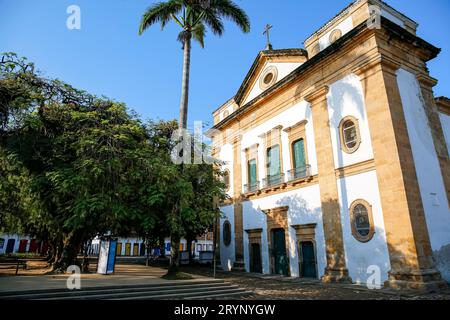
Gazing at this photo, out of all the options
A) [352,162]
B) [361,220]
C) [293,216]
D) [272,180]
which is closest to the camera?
[361,220]

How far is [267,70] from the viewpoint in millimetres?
20234

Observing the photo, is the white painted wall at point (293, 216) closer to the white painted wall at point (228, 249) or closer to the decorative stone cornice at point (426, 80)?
the white painted wall at point (228, 249)

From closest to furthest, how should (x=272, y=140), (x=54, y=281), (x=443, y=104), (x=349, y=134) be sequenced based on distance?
1. (x=54, y=281)
2. (x=349, y=134)
3. (x=443, y=104)
4. (x=272, y=140)

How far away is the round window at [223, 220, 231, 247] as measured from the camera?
21266 mm

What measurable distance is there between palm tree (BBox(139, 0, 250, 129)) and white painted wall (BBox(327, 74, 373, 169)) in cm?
603

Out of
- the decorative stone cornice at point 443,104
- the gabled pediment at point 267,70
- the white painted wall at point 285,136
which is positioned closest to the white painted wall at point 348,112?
the white painted wall at point 285,136

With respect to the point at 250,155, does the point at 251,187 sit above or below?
below

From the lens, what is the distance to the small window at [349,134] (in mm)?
13427

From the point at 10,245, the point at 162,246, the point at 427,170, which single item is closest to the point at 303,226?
the point at 427,170

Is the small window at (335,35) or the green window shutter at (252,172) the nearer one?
the small window at (335,35)

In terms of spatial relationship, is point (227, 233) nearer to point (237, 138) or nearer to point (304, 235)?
point (237, 138)

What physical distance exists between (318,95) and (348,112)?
2211 millimetres

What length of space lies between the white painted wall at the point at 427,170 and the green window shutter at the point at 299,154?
5.22m

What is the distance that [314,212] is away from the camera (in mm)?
14883
